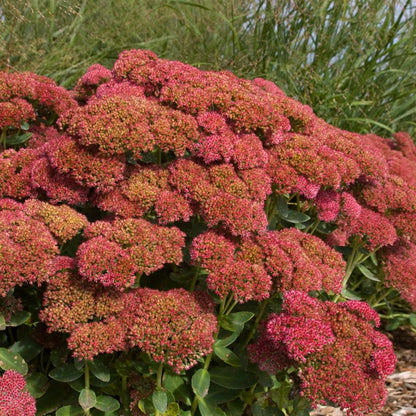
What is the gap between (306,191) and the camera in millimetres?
2680

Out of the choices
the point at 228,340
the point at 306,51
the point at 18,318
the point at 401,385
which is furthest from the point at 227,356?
the point at 306,51

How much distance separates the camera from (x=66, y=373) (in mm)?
2295

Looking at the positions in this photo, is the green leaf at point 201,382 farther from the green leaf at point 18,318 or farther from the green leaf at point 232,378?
the green leaf at point 18,318

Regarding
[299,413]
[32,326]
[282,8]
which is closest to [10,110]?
[32,326]

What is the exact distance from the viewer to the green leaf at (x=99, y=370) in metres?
2.26

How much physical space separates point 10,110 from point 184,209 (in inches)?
48.6

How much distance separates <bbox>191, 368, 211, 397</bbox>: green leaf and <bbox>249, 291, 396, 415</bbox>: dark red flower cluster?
0.24m

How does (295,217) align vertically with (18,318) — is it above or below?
above

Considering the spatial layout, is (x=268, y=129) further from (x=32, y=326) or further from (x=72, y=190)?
(x=32, y=326)

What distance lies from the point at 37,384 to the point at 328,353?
1.37 m

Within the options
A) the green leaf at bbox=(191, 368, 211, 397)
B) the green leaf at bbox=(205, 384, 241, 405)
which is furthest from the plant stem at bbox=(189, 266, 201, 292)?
the green leaf at bbox=(205, 384, 241, 405)

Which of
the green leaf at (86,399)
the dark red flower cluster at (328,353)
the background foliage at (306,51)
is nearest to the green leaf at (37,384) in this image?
the green leaf at (86,399)

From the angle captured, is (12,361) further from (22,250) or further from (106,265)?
(106,265)

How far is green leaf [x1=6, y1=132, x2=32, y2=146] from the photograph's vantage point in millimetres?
2995
